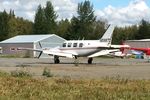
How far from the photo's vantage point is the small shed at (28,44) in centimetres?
8712

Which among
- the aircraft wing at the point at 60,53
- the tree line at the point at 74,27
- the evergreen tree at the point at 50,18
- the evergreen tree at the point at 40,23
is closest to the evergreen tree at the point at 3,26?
the tree line at the point at 74,27

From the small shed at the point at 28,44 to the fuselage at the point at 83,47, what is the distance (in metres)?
40.1

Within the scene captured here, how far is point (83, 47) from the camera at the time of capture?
4397 cm

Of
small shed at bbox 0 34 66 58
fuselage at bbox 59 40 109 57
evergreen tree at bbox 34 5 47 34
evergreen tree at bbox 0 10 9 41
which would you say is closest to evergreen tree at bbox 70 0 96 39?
evergreen tree at bbox 34 5 47 34

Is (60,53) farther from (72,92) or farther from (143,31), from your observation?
(143,31)

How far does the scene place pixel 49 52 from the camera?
43875mm

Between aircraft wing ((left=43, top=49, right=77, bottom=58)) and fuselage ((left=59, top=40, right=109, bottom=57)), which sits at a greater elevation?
fuselage ((left=59, top=40, right=109, bottom=57))

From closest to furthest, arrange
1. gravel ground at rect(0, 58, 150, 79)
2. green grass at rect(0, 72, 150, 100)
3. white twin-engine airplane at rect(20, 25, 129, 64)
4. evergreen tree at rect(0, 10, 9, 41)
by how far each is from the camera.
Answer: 1. green grass at rect(0, 72, 150, 100)
2. gravel ground at rect(0, 58, 150, 79)
3. white twin-engine airplane at rect(20, 25, 129, 64)
4. evergreen tree at rect(0, 10, 9, 41)

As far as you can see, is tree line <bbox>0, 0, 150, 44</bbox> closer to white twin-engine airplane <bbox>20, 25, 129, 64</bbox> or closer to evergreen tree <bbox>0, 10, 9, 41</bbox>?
evergreen tree <bbox>0, 10, 9, 41</bbox>

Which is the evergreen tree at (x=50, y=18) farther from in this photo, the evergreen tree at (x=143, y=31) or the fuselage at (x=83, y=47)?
the fuselage at (x=83, y=47)

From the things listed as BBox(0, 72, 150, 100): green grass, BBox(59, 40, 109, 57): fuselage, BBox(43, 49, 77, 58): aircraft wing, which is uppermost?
BBox(59, 40, 109, 57): fuselage

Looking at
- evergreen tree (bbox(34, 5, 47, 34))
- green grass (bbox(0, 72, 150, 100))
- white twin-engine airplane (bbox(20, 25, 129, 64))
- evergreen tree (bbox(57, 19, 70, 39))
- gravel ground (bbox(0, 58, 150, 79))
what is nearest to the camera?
green grass (bbox(0, 72, 150, 100))

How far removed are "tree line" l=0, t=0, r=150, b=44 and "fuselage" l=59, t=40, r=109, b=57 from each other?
67.8 meters

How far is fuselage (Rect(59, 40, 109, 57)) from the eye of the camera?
1706 inches
